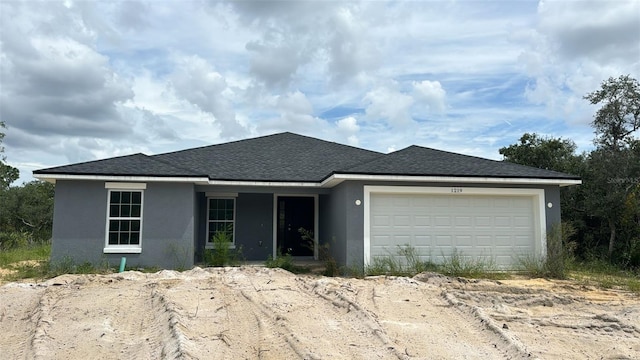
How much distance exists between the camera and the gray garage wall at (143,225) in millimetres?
13312

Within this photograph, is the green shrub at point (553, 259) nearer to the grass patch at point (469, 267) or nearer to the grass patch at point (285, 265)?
the grass patch at point (469, 267)

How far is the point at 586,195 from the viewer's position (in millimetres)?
16828

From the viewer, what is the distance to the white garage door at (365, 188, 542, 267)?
1349 cm

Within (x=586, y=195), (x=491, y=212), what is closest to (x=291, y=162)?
A: (x=491, y=212)

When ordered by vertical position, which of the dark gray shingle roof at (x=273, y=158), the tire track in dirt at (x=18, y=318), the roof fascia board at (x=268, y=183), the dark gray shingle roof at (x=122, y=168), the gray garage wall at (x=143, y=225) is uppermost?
the dark gray shingle roof at (x=273, y=158)

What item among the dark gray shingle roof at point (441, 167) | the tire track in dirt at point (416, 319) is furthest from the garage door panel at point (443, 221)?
the tire track in dirt at point (416, 319)

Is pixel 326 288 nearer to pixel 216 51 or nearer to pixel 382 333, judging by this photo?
pixel 382 333

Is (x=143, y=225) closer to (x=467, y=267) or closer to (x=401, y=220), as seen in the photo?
(x=401, y=220)

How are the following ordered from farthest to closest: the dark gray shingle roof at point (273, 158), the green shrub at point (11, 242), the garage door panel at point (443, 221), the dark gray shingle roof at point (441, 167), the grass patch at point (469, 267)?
1. the green shrub at point (11, 242)
2. the dark gray shingle roof at point (273, 158)
3. the garage door panel at point (443, 221)
4. the dark gray shingle roof at point (441, 167)
5. the grass patch at point (469, 267)

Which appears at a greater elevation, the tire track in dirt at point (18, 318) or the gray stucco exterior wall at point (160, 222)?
the gray stucco exterior wall at point (160, 222)

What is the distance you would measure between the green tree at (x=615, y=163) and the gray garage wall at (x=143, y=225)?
42.8 ft

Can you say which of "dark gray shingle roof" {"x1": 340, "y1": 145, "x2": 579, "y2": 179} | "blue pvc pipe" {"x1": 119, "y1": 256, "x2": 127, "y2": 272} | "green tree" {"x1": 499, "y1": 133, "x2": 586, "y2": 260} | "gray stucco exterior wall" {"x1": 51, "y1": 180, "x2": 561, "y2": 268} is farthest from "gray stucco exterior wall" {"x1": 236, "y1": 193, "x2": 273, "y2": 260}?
"green tree" {"x1": 499, "y1": 133, "x2": 586, "y2": 260}

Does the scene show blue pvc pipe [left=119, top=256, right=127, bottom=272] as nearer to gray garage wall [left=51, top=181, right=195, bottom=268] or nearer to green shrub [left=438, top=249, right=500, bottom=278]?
gray garage wall [left=51, top=181, right=195, bottom=268]

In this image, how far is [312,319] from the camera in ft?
25.1
